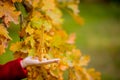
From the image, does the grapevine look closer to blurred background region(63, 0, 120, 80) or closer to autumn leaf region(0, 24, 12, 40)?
autumn leaf region(0, 24, 12, 40)

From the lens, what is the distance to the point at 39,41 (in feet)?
7.61

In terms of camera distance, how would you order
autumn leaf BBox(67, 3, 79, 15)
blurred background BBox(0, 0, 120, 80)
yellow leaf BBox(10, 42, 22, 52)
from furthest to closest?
1. blurred background BBox(0, 0, 120, 80)
2. autumn leaf BBox(67, 3, 79, 15)
3. yellow leaf BBox(10, 42, 22, 52)

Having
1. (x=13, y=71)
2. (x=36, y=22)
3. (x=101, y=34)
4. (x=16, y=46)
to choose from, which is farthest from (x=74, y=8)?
(x=101, y=34)

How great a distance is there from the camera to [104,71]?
21.4ft

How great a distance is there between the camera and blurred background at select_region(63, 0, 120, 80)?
22.3 feet

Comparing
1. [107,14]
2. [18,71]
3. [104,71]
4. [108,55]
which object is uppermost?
[107,14]

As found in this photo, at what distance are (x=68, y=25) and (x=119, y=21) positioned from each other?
5.46ft

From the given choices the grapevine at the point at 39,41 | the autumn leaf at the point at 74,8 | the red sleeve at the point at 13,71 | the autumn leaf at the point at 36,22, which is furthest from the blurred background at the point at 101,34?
the red sleeve at the point at 13,71

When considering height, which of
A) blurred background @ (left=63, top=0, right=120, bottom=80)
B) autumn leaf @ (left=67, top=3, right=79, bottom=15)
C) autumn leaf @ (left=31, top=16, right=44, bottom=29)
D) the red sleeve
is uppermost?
blurred background @ (left=63, top=0, right=120, bottom=80)

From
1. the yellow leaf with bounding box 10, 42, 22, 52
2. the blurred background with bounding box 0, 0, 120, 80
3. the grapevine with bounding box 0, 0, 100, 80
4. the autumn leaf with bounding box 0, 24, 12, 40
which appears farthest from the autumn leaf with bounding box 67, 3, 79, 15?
the blurred background with bounding box 0, 0, 120, 80

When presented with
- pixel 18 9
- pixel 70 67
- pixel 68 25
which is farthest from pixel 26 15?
pixel 68 25

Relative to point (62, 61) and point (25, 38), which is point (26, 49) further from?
point (62, 61)

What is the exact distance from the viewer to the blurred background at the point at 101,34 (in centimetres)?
680

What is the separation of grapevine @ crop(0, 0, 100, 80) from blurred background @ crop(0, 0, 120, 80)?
3519 mm
